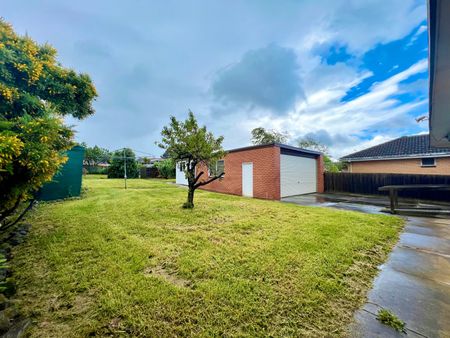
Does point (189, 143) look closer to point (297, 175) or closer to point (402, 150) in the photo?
point (297, 175)

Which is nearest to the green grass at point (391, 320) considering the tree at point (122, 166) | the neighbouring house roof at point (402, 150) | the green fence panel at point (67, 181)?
the green fence panel at point (67, 181)

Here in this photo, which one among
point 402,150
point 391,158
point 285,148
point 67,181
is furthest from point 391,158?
point 67,181

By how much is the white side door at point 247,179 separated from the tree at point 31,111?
8.24 m

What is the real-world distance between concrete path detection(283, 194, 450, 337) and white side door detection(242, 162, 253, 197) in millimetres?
7525

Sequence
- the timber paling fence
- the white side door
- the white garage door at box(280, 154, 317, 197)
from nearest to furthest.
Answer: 1. the timber paling fence
2. the white garage door at box(280, 154, 317, 197)
3. the white side door

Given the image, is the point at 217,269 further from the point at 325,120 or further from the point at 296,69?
the point at 325,120

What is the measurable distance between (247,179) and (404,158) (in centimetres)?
1162

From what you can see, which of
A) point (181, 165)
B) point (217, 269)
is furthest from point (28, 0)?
point (217, 269)

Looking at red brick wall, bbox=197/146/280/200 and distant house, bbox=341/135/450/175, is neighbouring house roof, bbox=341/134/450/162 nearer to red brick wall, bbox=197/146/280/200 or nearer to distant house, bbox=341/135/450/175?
distant house, bbox=341/135/450/175

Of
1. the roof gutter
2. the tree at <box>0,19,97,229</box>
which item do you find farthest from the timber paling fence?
the tree at <box>0,19,97,229</box>

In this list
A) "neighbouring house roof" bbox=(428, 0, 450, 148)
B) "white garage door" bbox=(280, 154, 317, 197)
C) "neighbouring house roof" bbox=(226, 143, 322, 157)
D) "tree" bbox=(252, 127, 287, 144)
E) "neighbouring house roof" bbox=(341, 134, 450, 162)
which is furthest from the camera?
"tree" bbox=(252, 127, 287, 144)

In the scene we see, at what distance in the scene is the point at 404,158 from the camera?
13375mm

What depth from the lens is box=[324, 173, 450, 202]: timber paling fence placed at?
949 centimetres

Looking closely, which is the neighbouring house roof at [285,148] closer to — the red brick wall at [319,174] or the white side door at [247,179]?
the red brick wall at [319,174]
